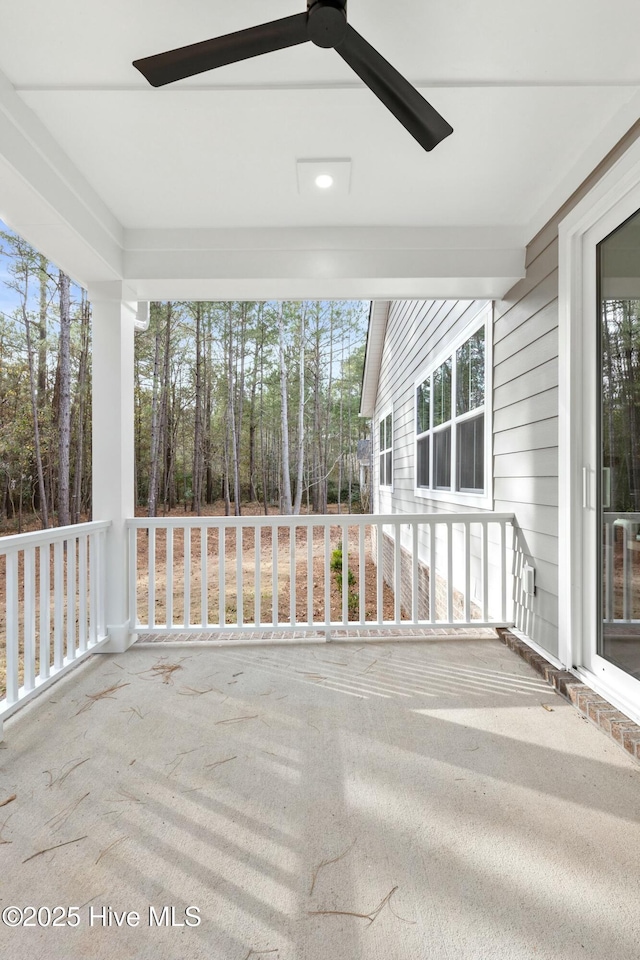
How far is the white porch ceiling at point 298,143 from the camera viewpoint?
171 centimetres

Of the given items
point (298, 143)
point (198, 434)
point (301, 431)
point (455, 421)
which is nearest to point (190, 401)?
point (198, 434)

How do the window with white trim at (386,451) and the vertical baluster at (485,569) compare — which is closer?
the vertical baluster at (485,569)

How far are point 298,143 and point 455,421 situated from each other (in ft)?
8.90

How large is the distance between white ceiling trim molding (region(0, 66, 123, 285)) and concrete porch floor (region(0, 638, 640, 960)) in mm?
2353

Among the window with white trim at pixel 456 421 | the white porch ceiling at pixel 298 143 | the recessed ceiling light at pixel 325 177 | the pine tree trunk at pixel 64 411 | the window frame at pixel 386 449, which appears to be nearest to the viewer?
the white porch ceiling at pixel 298 143

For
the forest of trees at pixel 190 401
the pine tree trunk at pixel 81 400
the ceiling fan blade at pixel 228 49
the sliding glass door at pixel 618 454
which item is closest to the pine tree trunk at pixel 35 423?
the forest of trees at pixel 190 401

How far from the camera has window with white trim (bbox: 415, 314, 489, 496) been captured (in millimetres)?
3891

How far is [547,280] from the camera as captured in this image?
283cm

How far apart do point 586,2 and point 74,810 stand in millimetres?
3134

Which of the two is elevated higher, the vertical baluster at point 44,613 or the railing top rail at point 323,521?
the railing top rail at point 323,521

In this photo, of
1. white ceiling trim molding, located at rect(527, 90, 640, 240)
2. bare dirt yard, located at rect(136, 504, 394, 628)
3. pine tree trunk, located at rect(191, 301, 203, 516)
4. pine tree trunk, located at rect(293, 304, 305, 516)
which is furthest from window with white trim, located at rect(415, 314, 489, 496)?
pine tree trunk, located at rect(191, 301, 203, 516)

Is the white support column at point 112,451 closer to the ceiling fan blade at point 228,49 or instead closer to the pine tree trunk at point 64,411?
the ceiling fan blade at point 228,49

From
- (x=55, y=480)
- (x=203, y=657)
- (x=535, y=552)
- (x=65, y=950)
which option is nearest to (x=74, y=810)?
(x=65, y=950)

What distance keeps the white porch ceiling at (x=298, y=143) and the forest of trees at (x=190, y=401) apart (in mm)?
→ 4671
